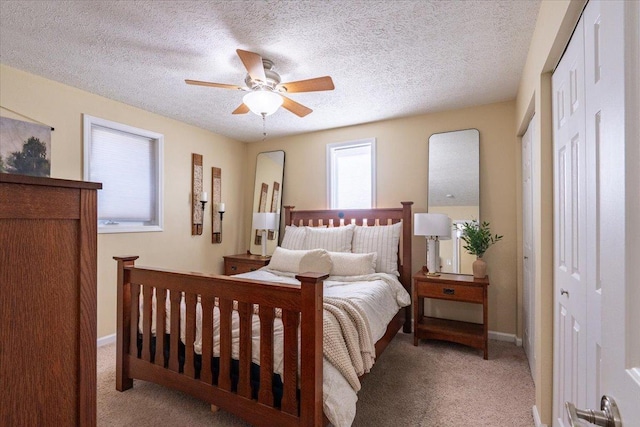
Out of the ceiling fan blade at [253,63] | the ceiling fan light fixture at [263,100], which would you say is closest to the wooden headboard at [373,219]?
the ceiling fan light fixture at [263,100]

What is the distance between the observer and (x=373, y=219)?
147 inches

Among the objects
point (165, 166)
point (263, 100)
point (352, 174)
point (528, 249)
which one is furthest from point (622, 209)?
point (165, 166)

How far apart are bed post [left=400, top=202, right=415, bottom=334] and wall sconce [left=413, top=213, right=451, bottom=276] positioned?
21cm

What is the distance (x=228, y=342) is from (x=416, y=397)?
4.52 feet

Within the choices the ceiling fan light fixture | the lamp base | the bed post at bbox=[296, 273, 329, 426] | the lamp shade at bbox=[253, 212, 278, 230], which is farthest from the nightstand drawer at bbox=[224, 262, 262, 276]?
the bed post at bbox=[296, 273, 329, 426]

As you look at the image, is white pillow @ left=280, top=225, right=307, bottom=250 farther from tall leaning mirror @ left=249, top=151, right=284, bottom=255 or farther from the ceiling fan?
the ceiling fan

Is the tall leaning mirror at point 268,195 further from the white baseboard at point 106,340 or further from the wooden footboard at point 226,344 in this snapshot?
the wooden footboard at point 226,344

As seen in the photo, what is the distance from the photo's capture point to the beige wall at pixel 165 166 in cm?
264

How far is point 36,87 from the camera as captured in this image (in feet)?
8.54

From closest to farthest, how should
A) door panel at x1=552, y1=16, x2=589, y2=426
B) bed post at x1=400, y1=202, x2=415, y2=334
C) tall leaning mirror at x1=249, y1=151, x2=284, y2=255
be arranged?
door panel at x1=552, y1=16, x2=589, y2=426, bed post at x1=400, y1=202, x2=415, y2=334, tall leaning mirror at x1=249, y1=151, x2=284, y2=255

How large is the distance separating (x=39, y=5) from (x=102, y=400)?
2504mm

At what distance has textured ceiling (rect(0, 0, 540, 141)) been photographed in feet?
5.92

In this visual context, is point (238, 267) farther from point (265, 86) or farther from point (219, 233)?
point (265, 86)

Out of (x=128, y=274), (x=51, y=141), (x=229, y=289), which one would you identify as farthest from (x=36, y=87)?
(x=229, y=289)
